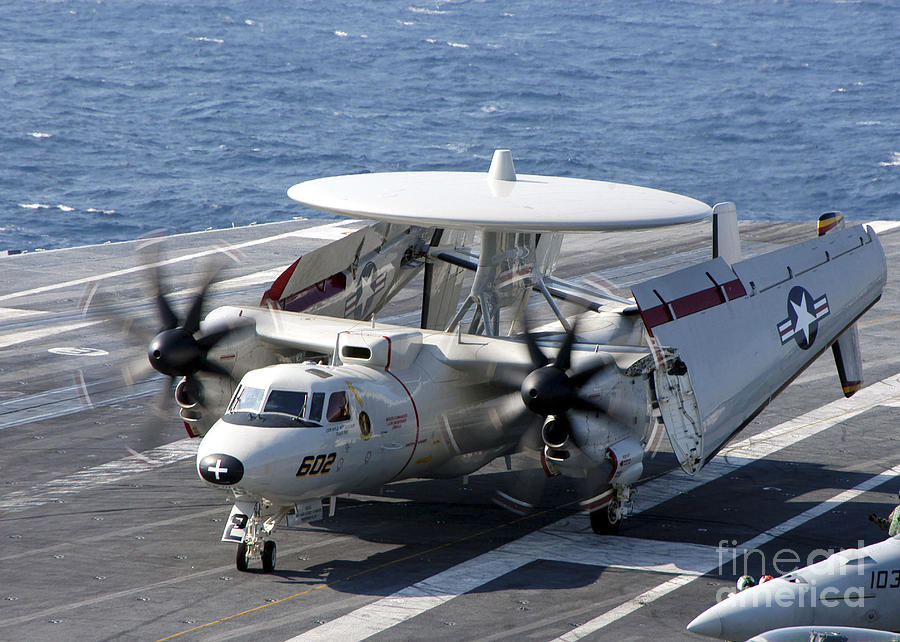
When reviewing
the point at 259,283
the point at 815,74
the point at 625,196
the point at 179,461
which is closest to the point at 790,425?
the point at 625,196

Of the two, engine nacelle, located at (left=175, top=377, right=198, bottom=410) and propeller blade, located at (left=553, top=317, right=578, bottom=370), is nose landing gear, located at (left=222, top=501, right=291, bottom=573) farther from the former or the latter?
propeller blade, located at (left=553, top=317, right=578, bottom=370)

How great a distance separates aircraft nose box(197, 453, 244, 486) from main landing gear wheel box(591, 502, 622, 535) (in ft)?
28.3

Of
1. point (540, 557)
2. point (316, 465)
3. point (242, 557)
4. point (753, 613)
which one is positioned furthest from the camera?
point (540, 557)

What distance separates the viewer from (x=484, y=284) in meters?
29.4

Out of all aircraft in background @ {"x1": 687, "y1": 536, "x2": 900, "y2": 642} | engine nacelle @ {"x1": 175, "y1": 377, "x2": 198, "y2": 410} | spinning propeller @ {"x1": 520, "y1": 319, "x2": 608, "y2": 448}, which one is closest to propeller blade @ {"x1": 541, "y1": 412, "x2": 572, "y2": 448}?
spinning propeller @ {"x1": 520, "y1": 319, "x2": 608, "y2": 448}

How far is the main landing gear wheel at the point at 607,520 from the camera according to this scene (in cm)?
2648

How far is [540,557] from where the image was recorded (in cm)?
2531

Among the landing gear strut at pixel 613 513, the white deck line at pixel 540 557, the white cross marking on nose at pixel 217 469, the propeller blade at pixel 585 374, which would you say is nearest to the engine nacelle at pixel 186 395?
the white cross marking on nose at pixel 217 469

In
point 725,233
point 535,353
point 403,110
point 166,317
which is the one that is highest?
point 725,233

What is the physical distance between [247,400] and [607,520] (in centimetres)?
879

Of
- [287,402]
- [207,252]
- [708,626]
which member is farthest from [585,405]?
[207,252]

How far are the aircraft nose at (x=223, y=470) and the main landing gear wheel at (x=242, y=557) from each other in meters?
1.97

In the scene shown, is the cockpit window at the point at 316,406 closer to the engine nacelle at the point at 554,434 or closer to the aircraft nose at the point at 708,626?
the engine nacelle at the point at 554,434

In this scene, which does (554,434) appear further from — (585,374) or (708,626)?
(708,626)
